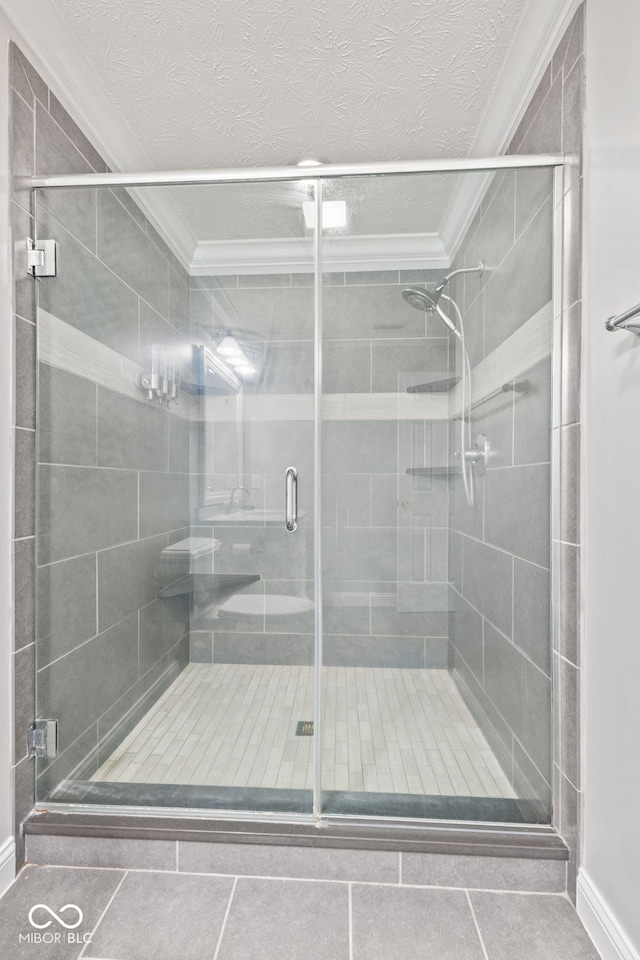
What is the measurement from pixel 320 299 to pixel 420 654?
3.72ft

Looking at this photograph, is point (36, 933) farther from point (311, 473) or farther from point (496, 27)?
point (496, 27)

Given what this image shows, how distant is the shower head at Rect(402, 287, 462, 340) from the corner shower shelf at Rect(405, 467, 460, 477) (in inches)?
15.7

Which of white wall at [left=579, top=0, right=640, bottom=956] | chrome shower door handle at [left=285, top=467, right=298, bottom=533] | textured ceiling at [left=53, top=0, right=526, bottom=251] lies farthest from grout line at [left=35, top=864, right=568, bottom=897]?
textured ceiling at [left=53, top=0, right=526, bottom=251]

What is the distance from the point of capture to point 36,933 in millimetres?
1218

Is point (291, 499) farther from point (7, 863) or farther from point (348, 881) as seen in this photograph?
point (7, 863)

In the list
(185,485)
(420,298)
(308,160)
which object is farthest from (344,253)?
(185,485)

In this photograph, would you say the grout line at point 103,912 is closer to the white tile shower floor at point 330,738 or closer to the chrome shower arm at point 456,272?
the white tile shower floor at point 330,738

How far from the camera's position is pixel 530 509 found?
1.52m

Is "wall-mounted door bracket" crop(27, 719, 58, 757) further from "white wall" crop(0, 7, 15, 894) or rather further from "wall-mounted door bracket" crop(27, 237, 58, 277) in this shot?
"wall-mounted door bracket" crop(27, 237, 58, 277)

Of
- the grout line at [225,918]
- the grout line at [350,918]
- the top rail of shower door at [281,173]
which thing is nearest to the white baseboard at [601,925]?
the grout line at [350,918]

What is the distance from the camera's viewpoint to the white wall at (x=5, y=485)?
138cm

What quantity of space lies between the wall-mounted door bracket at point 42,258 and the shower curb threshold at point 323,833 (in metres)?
1.57

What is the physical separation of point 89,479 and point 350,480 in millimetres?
837

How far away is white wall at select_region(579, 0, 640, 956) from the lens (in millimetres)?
1083
